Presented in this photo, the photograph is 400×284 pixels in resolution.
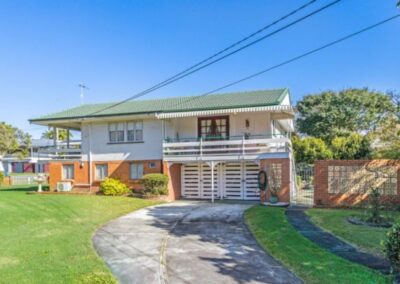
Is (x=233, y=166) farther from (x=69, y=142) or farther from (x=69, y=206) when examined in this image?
(x=69, y=142)

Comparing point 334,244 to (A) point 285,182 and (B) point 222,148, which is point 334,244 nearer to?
(A) point 285,182

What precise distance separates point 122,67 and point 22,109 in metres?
16.3

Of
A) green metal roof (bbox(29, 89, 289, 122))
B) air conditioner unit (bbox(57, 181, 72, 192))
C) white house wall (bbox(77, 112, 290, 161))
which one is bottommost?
air conditioner unit (bbox(57, 181, 72, 192))

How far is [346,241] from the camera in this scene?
990 cm

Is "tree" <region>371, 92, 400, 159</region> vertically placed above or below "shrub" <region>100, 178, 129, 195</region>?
above

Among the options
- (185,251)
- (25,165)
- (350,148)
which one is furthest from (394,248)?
(25,165)

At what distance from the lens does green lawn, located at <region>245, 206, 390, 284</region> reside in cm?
696

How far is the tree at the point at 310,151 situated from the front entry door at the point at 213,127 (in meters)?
13.6

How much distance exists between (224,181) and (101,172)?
329 inches

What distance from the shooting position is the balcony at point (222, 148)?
64.5 ft

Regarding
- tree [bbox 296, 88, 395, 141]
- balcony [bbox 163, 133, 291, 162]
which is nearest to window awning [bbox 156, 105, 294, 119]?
balcony [bbox 163, 133, 291, 162]

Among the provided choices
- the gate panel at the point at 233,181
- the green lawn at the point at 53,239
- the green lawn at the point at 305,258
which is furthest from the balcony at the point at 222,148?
the green lawn at the point at 305,258

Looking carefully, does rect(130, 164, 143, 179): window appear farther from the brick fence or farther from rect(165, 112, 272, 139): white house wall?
the brick fence

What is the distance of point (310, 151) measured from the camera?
32.4 meters
